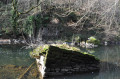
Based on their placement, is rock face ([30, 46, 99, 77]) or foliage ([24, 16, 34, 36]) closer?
rock face ([30, 46, 99, 77])

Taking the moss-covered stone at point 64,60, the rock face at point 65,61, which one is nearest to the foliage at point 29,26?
the moss-covered stone at point 64,60

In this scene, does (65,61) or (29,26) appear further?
(29,26)

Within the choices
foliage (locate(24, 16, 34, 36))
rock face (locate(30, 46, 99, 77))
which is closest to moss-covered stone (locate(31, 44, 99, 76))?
rock face (locate(30, 46, 99, 77))

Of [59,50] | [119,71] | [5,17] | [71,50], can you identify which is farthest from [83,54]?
[5,17]

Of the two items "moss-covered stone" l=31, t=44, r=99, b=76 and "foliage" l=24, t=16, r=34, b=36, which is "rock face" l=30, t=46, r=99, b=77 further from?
"foliage" l=24, t=16, r=34, b=36

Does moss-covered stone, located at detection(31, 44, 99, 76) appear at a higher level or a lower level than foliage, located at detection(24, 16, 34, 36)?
lower

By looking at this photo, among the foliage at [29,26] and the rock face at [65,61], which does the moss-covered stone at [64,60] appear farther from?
the foliage at [29,26]

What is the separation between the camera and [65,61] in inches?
284

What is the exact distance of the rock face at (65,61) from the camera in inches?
270

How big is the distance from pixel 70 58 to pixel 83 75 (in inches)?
49.8

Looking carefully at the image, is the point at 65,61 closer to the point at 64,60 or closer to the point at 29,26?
the point at 64,60

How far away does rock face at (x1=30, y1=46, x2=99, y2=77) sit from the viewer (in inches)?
270

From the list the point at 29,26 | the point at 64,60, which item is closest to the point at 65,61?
the point at 64,60

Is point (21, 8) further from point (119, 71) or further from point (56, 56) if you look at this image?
point (119, 71)
